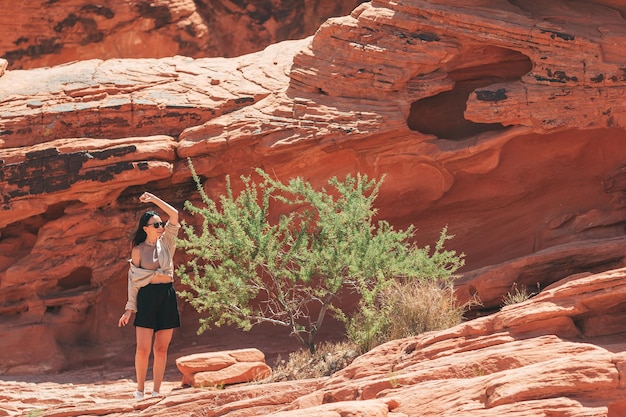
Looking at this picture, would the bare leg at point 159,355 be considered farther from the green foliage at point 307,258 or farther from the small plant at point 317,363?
the green foliage at point 307,258

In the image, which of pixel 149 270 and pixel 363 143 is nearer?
pixel 149 270

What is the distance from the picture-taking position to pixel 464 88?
13188 mm

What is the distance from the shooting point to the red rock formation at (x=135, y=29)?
744 inches

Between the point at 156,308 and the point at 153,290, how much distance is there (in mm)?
175

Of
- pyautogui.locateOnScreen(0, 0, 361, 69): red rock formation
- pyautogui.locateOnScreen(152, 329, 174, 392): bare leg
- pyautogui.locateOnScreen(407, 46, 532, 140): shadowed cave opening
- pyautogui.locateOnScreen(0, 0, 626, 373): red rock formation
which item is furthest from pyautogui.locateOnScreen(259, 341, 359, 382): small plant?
pyautogui.locateOnScreen(0, 0, 361, 69): red rock formation

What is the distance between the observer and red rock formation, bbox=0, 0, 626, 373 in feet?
40.3

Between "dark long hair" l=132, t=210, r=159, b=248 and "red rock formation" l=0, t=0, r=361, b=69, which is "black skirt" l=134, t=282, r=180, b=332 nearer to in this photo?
"dark long hair" l=132, t=210, r=159, b=248

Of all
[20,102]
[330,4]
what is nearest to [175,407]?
[20,102]

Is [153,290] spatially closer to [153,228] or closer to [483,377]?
[153,228]

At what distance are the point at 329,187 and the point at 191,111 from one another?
2042mm

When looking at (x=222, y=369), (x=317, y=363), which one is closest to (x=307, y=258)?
(x=317, y=363)

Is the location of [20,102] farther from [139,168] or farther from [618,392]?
[618,392]

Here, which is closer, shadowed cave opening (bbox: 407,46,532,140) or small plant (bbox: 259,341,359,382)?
small plant (bbox: 259,341,359,382)

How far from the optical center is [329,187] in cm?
1291
